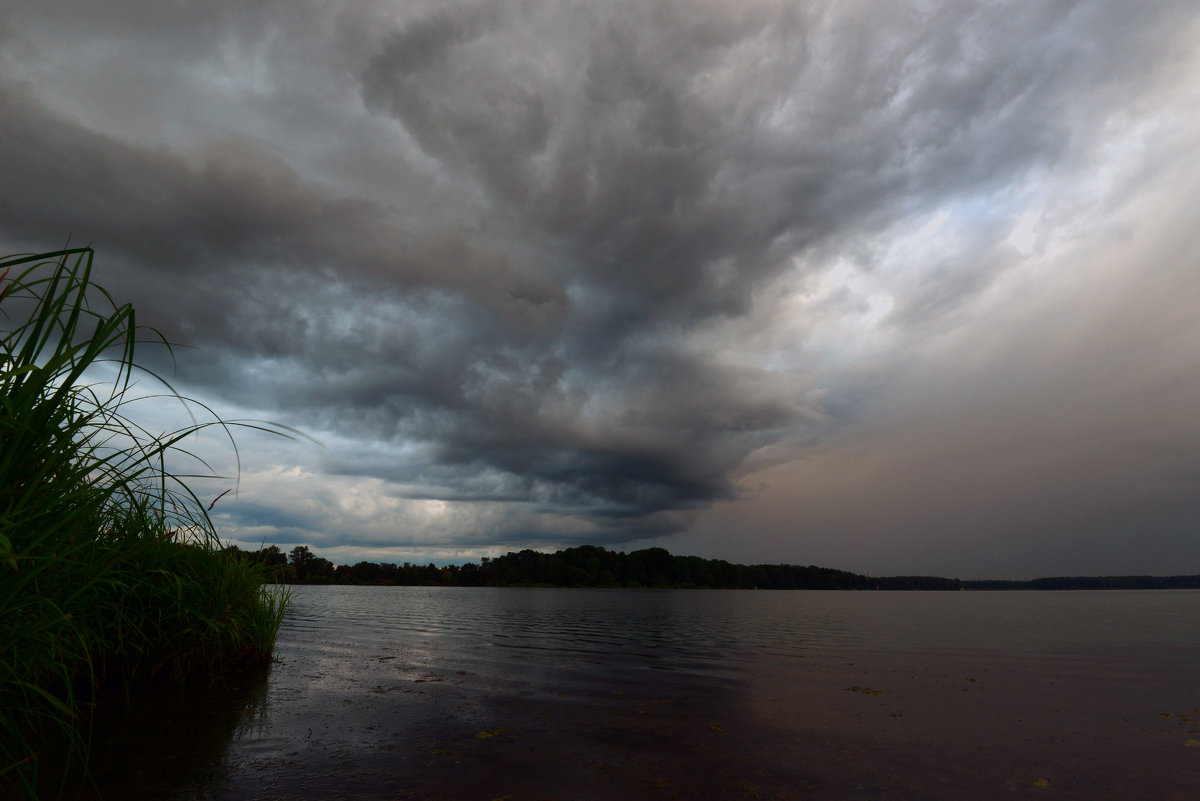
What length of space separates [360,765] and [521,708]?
16.3 feet

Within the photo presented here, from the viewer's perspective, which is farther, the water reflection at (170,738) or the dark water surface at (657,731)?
the dark water surface at (657,731)

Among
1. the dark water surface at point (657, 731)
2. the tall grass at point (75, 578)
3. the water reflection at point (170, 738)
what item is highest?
the tall grass at point (75, 578)

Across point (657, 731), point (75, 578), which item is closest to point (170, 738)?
point (75, 578)

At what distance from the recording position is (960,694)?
632 inches

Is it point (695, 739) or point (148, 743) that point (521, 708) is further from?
point (148, 743)

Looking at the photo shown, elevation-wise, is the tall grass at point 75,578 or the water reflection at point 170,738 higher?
the tall grass at point 75,578

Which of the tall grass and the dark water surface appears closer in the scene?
the tall grass

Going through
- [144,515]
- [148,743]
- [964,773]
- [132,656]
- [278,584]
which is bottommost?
[964,773]

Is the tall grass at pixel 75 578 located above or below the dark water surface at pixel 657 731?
above

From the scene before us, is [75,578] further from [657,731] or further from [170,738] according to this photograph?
[657,731]

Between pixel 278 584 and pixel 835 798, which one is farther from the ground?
pixel 278 584

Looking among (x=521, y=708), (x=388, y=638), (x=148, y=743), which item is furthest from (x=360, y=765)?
(x=388, y=638)

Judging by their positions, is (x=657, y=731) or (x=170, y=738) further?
(x=657, y=731)

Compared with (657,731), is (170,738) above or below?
above
